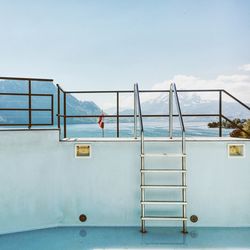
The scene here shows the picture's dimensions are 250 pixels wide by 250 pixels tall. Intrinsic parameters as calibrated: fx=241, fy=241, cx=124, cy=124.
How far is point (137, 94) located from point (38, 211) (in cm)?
249

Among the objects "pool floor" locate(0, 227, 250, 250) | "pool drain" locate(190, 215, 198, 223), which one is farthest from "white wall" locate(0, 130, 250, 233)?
"pool floor" locate(0, 227, 250, 250)

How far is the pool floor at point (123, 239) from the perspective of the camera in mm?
3199

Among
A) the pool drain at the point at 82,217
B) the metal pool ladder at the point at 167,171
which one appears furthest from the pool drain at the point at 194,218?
the pool drain at the point at 82,217

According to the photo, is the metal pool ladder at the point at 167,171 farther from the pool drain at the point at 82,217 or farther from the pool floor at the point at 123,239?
the pool drain at the point at 82,217

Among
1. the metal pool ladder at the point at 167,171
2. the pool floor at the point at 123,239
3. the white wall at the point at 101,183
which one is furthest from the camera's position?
the white wall at the point at 101,183

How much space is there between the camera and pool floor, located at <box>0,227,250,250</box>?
3199mm

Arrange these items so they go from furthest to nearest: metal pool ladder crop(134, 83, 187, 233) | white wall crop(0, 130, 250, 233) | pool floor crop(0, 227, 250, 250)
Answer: white wall crop(0, 130, 250, 233) → metal pool ladder crop(134, 83, 187, 233) → pool floor crop(0, 227, 250, 250)

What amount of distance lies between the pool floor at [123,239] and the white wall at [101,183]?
0.18 m

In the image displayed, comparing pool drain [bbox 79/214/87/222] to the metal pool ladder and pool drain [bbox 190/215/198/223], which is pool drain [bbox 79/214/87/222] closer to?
the metal pool ladder

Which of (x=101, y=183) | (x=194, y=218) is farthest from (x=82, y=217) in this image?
(x=194, y=218)

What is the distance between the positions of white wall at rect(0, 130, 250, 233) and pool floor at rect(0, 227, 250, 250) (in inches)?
7.0

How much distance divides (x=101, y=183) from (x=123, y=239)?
2.97ft

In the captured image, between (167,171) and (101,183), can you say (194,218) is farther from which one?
(101,183)

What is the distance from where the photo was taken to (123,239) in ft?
11.1
